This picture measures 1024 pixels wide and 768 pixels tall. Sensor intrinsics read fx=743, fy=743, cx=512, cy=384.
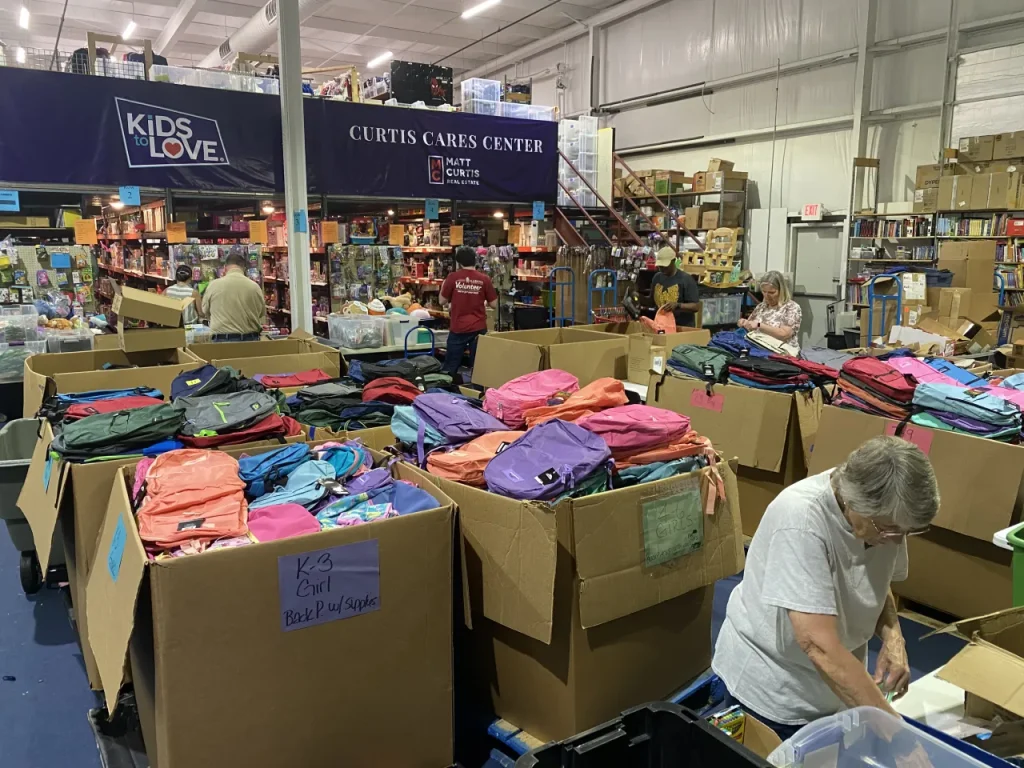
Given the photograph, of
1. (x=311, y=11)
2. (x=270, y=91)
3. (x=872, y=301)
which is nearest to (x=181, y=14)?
(x=311, y=11)

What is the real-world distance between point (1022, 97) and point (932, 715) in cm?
902

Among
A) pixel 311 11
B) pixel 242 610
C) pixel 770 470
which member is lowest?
pixel 770 470

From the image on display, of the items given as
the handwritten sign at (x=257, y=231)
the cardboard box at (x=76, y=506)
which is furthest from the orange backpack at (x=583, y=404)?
the handwritten sign at (x=257, y=231)

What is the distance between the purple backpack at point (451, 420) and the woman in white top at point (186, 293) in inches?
168

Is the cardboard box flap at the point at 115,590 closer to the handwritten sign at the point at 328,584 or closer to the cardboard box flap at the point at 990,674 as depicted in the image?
the handwritten sign at the point at 328,584

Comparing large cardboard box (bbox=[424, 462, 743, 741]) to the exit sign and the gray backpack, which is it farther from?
the exit sign

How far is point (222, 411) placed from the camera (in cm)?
276

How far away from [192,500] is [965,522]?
9.33 ft

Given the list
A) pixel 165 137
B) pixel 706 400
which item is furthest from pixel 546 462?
pixel 165 137

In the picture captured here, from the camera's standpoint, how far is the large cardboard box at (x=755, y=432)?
3.81 metres

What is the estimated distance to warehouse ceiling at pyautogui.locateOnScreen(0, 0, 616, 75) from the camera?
38.5 feet

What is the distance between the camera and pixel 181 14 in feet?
36.6

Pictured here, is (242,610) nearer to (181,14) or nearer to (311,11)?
A: (311,11)

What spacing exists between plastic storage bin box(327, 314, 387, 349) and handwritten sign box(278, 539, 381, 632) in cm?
454
